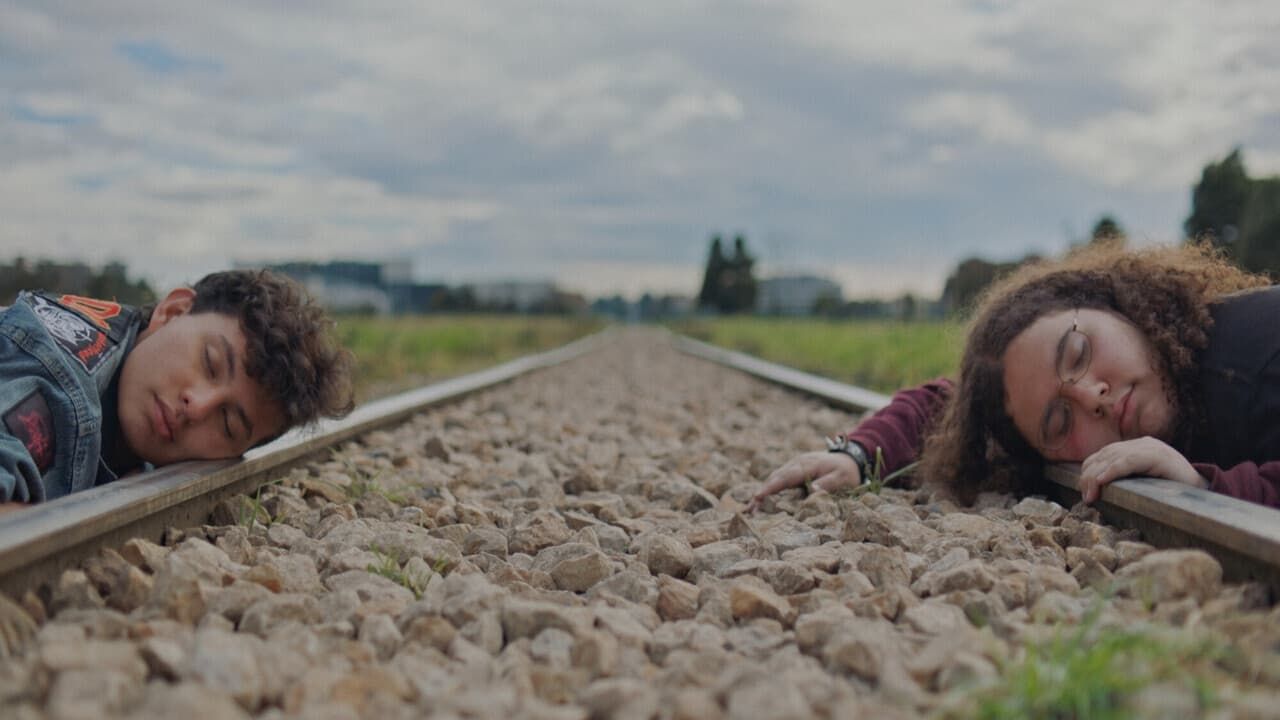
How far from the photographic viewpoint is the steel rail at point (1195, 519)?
5.62ft

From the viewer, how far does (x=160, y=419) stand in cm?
252

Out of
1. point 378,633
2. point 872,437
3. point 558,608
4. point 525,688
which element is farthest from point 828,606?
point 872,437

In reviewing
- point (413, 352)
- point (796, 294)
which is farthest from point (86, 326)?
point (796, 294)

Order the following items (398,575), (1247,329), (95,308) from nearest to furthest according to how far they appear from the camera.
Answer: (398,575) → (1247,329) → (95,308)

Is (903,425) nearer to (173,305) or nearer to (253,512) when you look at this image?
(253,512)

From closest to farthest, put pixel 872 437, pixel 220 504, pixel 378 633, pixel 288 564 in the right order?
pixel 378 633, pixel 288 564, pixel 220 504, pixel 872 437

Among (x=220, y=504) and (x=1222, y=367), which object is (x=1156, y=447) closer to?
(x=1222, y=367)

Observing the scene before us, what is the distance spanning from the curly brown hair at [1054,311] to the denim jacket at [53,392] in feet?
7.05

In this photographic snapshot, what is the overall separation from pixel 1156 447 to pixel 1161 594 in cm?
69

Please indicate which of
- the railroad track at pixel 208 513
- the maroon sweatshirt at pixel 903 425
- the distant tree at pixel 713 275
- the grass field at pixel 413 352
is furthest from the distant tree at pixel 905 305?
the distant tree at pixel 713 275

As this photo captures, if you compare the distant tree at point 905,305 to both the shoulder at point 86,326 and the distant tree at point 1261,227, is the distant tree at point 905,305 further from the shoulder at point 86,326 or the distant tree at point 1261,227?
the shoulder at point 86,326

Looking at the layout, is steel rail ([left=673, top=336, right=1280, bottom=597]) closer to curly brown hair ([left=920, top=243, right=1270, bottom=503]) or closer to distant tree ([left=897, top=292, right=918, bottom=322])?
curly brown hair ([left=920, top=243, right=1270, bottom=503])

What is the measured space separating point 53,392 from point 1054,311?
2.35 m

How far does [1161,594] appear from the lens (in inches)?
65.8
